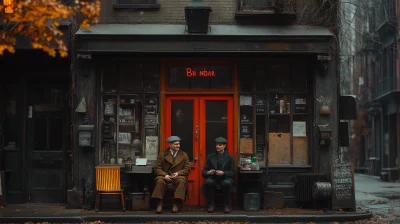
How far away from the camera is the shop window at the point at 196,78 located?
16.0 m

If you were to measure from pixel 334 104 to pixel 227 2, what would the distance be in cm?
343

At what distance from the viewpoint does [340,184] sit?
14781mm

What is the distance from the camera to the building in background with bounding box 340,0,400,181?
33.6 metres

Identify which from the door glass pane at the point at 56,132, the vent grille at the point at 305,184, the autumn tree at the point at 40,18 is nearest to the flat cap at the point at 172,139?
the vent grille at the point at 305,184

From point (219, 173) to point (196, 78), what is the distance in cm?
259

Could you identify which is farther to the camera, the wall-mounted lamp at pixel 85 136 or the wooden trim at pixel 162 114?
the wooden trim at pixel 162 114

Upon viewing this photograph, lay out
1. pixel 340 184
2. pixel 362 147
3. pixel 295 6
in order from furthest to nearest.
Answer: pixel 362 147 < pixel 295 6 < pixel 340 184

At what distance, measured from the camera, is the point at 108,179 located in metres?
15.1

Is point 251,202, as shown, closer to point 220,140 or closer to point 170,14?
point 220,140

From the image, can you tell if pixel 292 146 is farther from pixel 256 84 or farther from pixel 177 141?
pixel 177 141

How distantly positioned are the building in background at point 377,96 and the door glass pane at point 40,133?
54.7 feet

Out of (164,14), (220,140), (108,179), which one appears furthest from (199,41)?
(108,179)

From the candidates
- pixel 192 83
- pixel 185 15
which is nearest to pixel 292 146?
pixel 192 83

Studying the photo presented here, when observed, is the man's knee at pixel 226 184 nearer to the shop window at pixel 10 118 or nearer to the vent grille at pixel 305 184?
the vent grille at pixel 305 184
